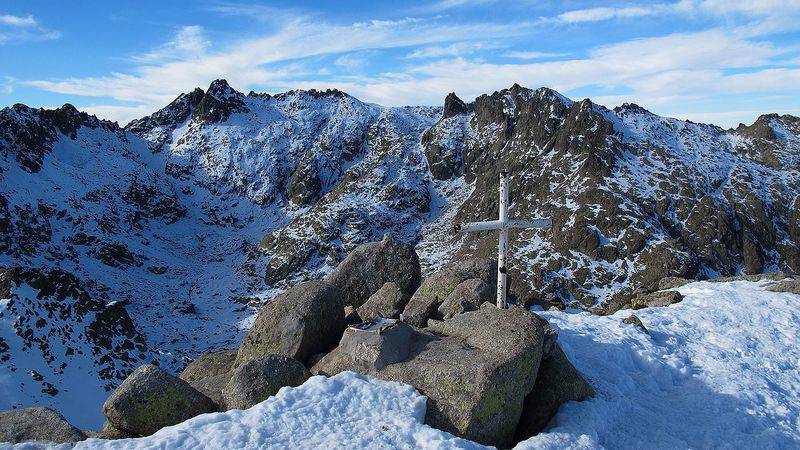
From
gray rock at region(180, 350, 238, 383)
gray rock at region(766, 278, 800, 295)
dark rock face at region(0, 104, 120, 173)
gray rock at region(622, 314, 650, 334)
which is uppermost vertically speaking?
dark rock face at region(0, 104, 120, 173)

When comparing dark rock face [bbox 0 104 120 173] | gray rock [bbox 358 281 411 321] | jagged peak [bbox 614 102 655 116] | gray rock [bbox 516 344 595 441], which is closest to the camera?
gray rock [bbox 516 344 595 441]

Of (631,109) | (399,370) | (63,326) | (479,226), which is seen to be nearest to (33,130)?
(63,326)

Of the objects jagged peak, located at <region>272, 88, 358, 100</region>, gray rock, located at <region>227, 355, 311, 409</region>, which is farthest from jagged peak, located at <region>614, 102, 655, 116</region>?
gray rock, located at <region>227, 355, 311, 409</region>

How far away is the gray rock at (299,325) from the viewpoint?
15.1 m

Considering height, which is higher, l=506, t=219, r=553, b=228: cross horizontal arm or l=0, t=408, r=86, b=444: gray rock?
l=506, t=219, r=553, b=228: cross horizontal arm

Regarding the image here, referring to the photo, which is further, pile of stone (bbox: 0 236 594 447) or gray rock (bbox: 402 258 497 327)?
gray rock (bbox: 402 258 497 327)

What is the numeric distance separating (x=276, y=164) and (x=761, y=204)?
10507 centimetres

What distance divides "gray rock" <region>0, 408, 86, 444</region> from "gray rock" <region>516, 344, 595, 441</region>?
1035cm

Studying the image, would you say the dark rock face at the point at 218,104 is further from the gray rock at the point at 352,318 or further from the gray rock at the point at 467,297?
the gray rock at the point at 467,297

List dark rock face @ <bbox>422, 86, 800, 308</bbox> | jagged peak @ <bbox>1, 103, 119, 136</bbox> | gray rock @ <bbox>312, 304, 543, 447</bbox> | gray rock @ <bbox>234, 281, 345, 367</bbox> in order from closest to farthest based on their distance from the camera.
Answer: gray rock @ <bbox>312, 304, 543, 447</bbox> < gray rock @ <bbox>234, 281, 345, 367</bbox> < dark rock face @ <bbox>422, 86, 800, 308</bbox> < jagged peak @ <bbox>1, 103, 119, 136</bbox>

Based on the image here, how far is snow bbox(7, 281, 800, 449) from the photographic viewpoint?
1001 cm

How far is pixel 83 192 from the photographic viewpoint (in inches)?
3637

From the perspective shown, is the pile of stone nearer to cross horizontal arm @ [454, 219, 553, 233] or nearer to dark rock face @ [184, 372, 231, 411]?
dark rock face @ [184, 372, 231, 411]

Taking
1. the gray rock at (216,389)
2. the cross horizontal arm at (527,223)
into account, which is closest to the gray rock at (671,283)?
the cross horizontal arm at (527,223)
